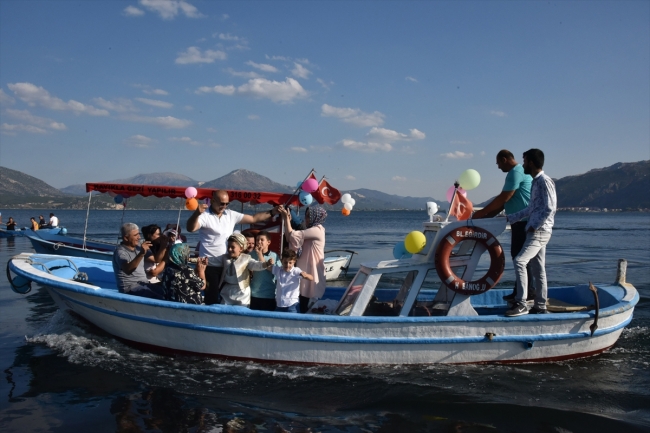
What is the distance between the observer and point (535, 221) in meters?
6.78

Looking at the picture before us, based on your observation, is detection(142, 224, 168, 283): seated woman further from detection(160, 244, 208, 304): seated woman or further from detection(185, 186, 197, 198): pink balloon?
detection(185, 186, 197, 198): pink balloon

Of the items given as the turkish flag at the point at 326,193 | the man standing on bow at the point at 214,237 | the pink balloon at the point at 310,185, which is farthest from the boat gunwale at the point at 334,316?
the turkish flag at the point at 326,193

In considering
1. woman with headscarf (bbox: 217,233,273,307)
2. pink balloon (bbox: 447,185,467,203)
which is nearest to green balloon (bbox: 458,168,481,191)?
pink balloon (bbox: 447,185,467,203)

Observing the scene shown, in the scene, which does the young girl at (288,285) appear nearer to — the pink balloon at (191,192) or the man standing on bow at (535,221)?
the man standing on bow at (535,221)

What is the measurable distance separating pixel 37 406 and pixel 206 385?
1.98 meters

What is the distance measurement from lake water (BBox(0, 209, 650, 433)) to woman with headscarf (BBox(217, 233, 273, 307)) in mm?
931

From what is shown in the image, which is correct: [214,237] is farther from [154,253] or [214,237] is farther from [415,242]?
[415,242]

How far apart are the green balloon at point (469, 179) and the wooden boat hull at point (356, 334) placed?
1.89 metres

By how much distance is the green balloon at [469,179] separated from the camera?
23.5 feet

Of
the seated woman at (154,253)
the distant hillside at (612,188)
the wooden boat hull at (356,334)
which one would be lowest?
the wooden boat hull at (356,334)

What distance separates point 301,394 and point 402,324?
1626 mm

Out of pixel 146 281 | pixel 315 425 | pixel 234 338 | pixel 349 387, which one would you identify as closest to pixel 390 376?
pixel 349 387

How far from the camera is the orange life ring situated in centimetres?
683

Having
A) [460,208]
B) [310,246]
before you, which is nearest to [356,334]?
[310,246]
